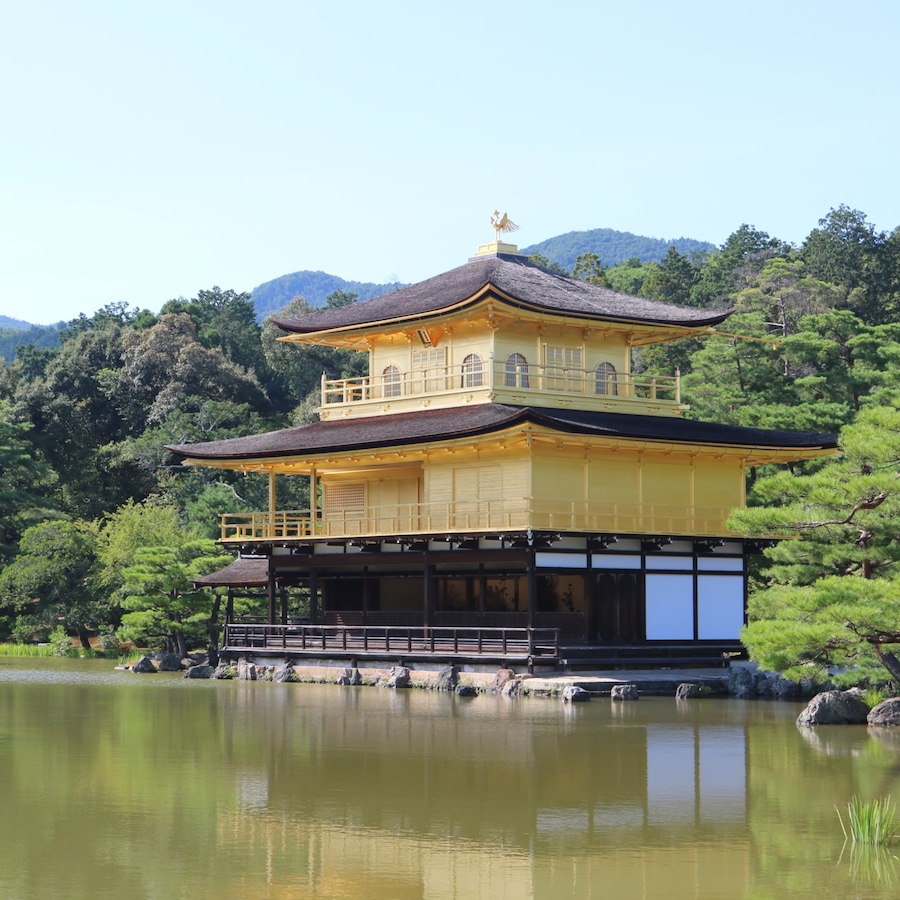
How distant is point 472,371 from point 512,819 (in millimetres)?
26007

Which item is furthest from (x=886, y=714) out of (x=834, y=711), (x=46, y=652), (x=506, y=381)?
(x=46, y=652)

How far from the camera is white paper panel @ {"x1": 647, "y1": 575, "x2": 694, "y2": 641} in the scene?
38562 mm

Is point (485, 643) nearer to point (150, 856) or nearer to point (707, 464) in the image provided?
point (707, 464)

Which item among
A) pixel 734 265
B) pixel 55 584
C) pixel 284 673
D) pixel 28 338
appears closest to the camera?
pixel 284 673

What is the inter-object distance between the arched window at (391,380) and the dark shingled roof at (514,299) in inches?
73.5

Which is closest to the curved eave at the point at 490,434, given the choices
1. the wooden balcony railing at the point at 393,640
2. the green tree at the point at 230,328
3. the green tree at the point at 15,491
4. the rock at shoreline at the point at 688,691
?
the wooden balcony railing at the point at 393,640

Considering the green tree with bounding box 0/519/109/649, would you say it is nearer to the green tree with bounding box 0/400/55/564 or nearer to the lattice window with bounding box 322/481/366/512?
the green tree with bounding box 0/400/55/564

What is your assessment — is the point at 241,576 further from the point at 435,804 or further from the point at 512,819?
the point at 512,819

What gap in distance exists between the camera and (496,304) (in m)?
39.0

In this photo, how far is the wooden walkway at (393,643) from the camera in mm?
35500

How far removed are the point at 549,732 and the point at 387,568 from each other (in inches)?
683

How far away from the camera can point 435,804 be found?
679 inches

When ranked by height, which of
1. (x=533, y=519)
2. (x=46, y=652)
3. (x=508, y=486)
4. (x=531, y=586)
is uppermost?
(x=508, y=486)

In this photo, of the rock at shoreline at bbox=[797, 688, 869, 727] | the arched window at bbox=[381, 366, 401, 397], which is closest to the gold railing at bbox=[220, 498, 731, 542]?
the arched window at bbox=[381, 366, 401, 397]
